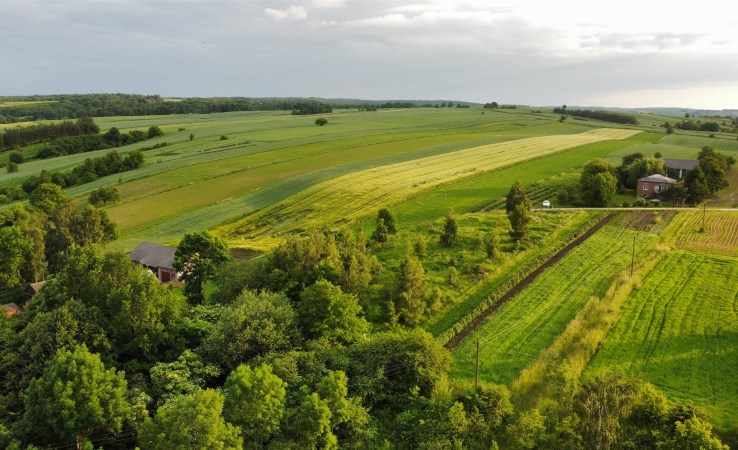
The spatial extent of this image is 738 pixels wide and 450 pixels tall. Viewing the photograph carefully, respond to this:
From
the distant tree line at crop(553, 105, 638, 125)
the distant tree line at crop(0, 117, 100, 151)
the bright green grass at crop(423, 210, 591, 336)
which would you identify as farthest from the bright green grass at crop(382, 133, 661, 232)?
the distant tree line at crop(0, 117, 100, 151)

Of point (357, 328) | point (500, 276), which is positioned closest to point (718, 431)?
point (357, 328)

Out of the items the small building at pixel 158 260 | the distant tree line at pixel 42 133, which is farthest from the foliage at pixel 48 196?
the distant tree line at pixel 42 133

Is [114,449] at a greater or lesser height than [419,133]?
lesser

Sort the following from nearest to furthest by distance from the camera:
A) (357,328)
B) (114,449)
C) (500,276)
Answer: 1. (114,449)
2. (357,328)
3. (500,276)

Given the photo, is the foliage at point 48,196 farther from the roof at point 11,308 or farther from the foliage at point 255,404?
the foliage at point 255,404

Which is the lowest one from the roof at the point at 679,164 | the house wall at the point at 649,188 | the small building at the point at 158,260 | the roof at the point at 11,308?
the roof at the point at 11,308

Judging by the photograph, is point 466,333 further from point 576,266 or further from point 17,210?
point 17,210
